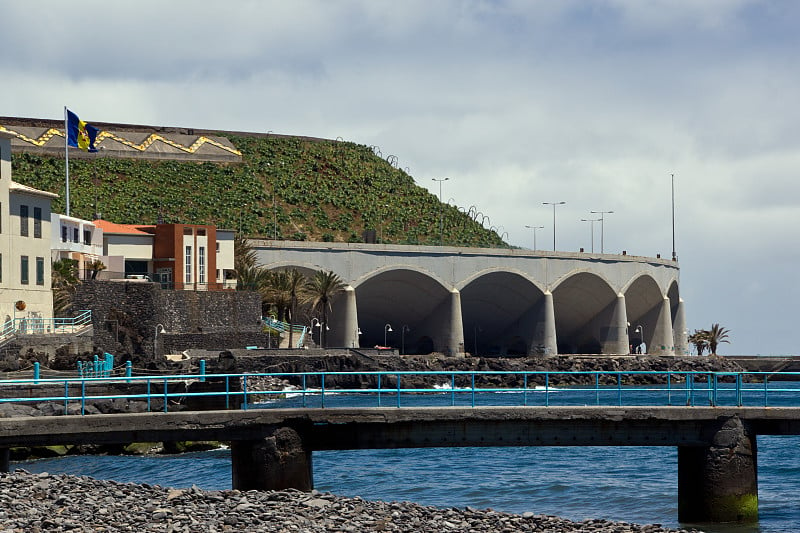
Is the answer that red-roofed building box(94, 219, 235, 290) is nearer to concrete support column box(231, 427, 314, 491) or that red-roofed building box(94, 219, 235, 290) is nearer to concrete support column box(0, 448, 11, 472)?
concrete support column box(0, 448, 11, 472)

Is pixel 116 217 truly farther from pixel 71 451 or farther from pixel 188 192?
pixel 71 451

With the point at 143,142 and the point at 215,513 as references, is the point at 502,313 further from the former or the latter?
the point at 215,513

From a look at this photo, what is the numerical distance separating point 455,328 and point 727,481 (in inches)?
3041

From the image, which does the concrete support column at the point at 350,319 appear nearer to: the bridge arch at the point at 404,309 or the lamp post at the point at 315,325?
the bridge arch at the point at 404,309

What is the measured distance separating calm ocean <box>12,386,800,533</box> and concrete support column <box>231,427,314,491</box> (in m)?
6.62

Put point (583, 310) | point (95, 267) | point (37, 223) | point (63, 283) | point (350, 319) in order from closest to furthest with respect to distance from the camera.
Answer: point (37, 223)
point (63, 283)
point (95, 267)
point (350, 319)
point (583, 310)

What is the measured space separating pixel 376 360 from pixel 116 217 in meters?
51.2

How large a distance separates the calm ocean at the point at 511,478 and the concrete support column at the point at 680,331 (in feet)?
274

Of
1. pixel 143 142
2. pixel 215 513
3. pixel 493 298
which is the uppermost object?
pixel 143 142

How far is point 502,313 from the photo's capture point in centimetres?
11594

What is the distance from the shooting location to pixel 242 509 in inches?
795

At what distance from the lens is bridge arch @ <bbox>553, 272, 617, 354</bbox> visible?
11231 centimetres

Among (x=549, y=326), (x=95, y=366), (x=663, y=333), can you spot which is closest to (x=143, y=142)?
(x=549, y=326)

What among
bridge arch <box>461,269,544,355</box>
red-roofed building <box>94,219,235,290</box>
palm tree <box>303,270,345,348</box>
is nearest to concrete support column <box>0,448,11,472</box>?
red-roofed building <box>94,219,235,290</box>
